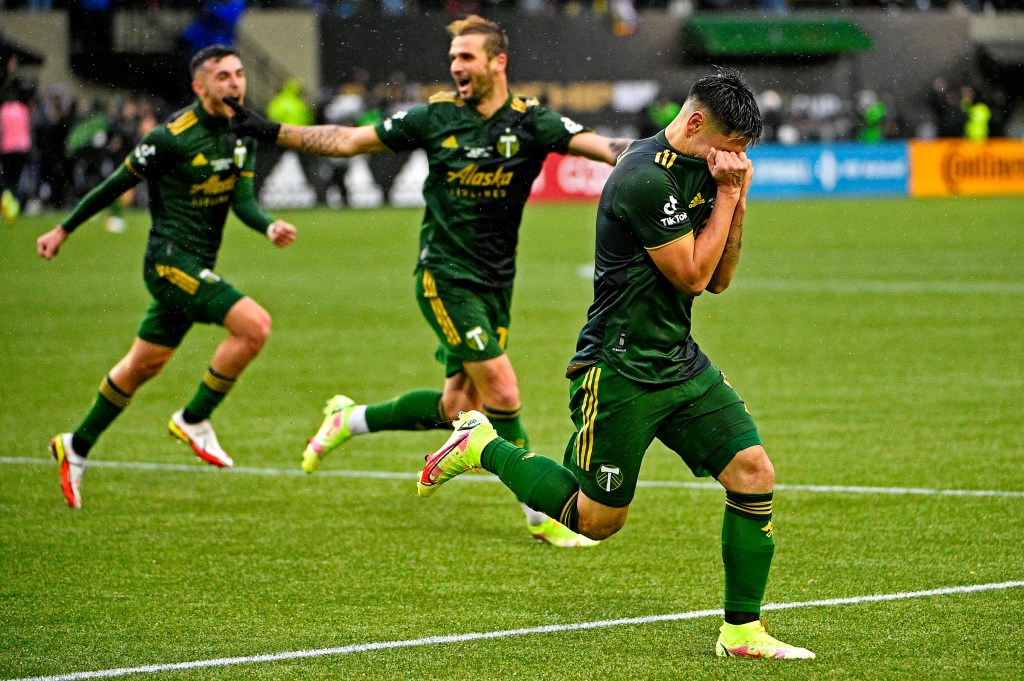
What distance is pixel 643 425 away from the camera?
5555 millimetres

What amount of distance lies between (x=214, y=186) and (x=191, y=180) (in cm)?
15

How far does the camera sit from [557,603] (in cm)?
630

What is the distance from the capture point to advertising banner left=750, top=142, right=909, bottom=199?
3712 centimetres

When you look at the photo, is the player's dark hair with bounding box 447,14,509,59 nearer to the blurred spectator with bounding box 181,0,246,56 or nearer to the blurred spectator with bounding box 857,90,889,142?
the blurred spectator with bounding box 181,0,246,56

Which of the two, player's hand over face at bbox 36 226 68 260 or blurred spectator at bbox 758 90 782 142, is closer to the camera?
player's hand over face at bbox 36 226 68 260

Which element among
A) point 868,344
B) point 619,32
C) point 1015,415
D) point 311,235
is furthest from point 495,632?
point 619,32

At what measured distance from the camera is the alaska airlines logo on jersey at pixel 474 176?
7855 millimetres

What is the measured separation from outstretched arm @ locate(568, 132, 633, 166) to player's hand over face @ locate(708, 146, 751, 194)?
2380mm

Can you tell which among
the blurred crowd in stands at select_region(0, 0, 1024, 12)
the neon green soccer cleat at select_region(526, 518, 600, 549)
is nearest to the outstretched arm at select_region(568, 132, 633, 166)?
the neon green soccer cleat at select_region(526, 518, 600, 549)

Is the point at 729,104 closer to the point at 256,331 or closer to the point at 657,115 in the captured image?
the point at 256,331

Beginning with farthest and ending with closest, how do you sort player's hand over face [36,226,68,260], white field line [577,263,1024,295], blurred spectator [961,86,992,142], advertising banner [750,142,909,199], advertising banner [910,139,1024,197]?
blurred spectator [961,86,992,142], advertising banner [750,142,909,199], advertising banner [910,139,1024,197], white field line [577,263,1024,295], player's hand over face [36,226,68,260]

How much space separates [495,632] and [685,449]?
3.29ft

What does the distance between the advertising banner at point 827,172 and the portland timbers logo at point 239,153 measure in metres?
28.8

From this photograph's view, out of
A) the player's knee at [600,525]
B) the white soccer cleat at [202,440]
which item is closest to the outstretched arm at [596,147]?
the player's knee at [600,525]
